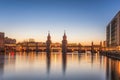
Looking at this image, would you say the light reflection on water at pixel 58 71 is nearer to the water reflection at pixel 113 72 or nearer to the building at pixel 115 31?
the water reflection at pixel 113 72

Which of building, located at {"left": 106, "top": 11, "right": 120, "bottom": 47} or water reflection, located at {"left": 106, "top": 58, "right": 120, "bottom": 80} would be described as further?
building, located at {"left": 106, "top": 11, "right": 120, "bottom": 47}

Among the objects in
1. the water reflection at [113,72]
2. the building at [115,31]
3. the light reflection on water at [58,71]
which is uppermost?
the building at [115,31]

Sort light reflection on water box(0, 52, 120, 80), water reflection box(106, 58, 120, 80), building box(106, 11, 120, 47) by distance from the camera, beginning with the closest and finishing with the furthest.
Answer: water reflection box(106, 58, 120, 80)
light reflection on water box(0, 52, 120, 80)
building box(106, 11, 120, 47)

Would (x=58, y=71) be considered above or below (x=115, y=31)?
below

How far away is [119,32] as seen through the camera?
108 metres

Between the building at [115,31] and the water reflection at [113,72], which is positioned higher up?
the building at [115,31]

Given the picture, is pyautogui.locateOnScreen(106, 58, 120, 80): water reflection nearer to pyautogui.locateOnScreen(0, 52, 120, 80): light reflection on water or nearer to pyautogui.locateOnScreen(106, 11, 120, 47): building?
pyautogui.locateOnScreen(0, 52, 120, 80): light reflection on water

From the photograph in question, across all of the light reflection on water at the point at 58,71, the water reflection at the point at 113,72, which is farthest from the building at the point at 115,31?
the water reflection at the point at 113,72

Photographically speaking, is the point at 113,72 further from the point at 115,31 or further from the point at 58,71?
the point at 115,31

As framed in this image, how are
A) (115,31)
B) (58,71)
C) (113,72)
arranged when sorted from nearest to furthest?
(113,72) → (58,71) → (115,31)

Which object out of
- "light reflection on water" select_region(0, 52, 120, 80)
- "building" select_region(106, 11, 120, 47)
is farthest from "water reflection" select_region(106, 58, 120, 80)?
"building" select_region(106, 11, 120, 47)

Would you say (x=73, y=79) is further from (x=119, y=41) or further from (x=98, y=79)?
(x=119, y=41)

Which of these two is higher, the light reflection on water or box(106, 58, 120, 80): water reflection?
box(106, 58, 120, 80): water reflection

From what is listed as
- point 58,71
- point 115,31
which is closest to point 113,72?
point 58,71
